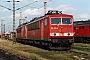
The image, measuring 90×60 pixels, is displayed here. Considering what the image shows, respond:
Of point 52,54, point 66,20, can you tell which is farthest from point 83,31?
point 52,54

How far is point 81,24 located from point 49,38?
22.4 m

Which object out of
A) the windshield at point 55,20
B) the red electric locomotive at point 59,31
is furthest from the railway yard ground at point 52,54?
the windshield at point 55,20

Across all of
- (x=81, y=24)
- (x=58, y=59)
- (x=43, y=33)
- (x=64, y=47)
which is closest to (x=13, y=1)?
(x=81, y=24)

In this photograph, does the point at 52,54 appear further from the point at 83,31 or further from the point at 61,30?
the point at 83,31

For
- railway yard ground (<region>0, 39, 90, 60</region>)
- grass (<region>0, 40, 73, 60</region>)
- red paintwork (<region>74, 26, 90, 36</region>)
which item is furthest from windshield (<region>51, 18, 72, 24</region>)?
red paintwork (<region>74, 26, 90, 36</region>)

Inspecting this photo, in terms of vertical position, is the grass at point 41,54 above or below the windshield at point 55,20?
below

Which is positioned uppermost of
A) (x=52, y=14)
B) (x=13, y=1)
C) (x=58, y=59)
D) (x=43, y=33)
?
(x=13, y=1)

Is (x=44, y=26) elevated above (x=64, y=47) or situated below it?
above

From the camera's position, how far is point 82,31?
44844 mm

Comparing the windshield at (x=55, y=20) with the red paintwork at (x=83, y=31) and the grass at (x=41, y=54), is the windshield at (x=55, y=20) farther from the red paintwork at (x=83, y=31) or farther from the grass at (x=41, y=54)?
the red paintwork at (x=83, y=31)

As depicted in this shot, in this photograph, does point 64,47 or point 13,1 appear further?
point 13,1

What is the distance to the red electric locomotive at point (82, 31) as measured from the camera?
1723 inches

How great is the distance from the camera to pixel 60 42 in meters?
24.1

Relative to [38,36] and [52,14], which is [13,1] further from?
[52,14]
